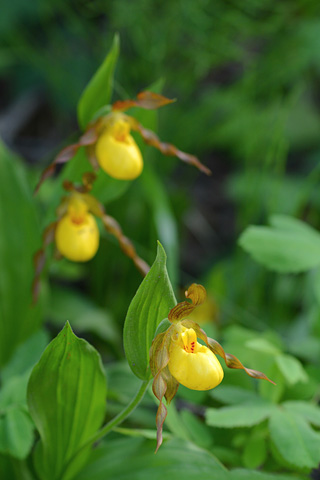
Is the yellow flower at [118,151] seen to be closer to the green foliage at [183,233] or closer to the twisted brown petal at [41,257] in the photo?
the green foliage at [183,233]

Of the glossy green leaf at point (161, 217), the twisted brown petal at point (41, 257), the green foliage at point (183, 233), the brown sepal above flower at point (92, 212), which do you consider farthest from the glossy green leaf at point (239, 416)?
the glossy green leaf at point (161, 217)

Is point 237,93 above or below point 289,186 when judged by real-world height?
above

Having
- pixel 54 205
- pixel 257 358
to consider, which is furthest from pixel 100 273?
pixel 257 358

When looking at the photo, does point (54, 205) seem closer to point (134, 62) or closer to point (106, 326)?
point (106, 326)

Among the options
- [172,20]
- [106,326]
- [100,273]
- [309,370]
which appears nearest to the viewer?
[309,370]

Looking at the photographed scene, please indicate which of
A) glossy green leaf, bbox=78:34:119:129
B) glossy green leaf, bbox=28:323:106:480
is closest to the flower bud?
glossy green leaf, bbox=28:323:106:480

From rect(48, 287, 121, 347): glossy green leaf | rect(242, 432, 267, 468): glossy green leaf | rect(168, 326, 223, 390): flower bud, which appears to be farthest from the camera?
rect(48, 287, 121, 347): glossy green leaf

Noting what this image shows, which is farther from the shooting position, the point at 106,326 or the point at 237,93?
the point at 237,93

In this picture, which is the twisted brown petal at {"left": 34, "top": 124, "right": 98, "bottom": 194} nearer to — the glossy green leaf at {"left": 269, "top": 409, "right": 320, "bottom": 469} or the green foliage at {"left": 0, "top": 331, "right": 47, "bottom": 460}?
the green foliage at {"left": 0, "top": 331, "right": 47, "bottom": 460}
